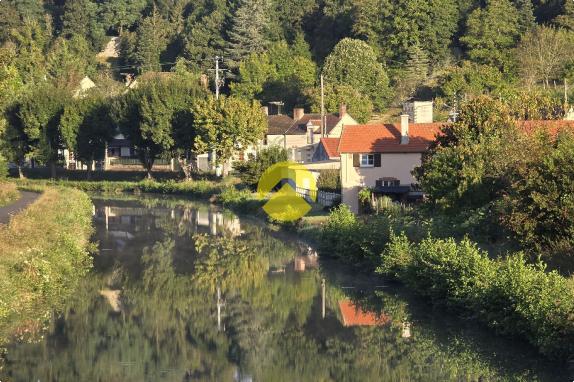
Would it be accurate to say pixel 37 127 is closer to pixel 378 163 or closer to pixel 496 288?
pixel 378 163

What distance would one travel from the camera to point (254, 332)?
29.5m

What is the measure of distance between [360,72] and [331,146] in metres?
40.9

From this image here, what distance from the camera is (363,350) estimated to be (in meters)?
26.9

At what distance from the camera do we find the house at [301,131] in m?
84.6

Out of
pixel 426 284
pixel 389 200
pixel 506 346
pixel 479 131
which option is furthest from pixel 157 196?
pixel 506 346

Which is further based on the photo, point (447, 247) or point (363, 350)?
point (447, 247)

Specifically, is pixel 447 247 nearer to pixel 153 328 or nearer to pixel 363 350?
pixel 363 350

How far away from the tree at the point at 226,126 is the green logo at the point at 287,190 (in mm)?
12322

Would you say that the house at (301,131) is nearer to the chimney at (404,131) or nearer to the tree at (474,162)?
the chimney at (404,131)

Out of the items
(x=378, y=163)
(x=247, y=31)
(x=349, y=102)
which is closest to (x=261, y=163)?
(x=378, y=163)

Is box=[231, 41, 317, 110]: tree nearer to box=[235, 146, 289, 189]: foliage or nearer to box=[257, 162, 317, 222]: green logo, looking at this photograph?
box=[235, 146, 289, 189]: foliage

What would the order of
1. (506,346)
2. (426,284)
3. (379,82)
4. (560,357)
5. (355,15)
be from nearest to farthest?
(560,357) < (506,346) < (426,284) < (379,82) < (355,15)

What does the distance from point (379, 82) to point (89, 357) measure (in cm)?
8336

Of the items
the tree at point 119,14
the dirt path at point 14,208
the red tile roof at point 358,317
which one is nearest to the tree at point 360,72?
the dirt path at point 14,208
